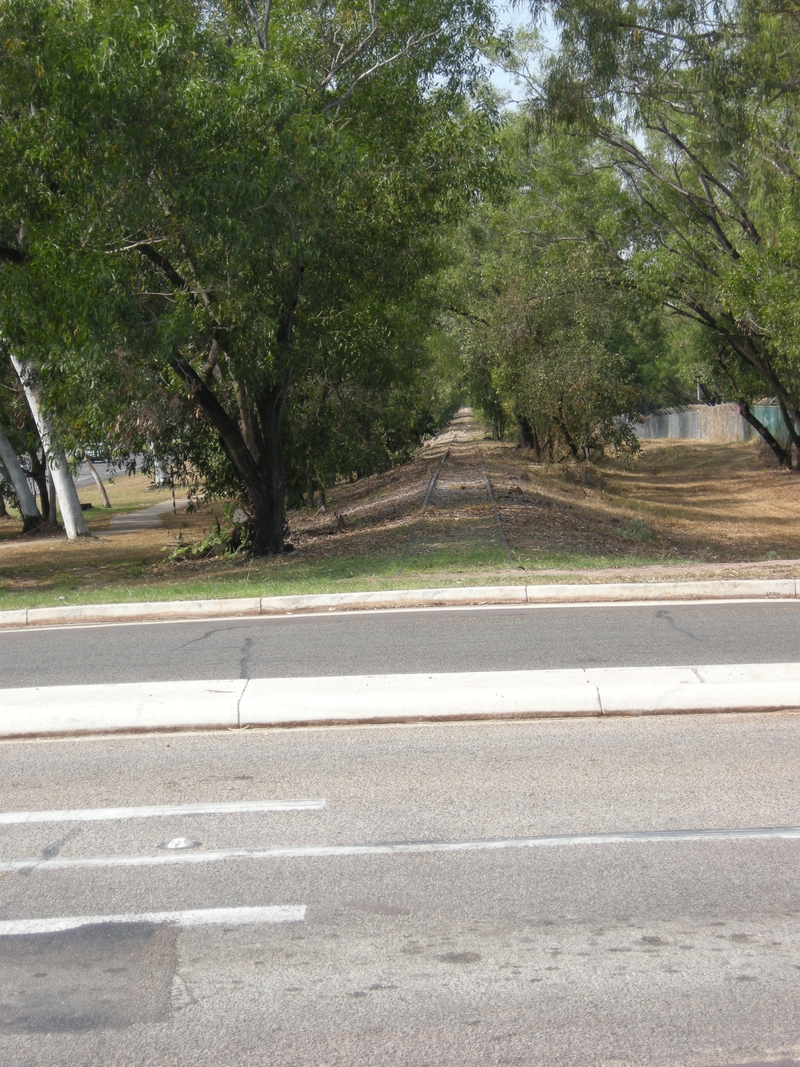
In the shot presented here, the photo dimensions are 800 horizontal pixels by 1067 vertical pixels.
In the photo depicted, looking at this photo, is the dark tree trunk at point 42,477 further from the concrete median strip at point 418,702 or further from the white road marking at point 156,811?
the white road marking at point 156,811

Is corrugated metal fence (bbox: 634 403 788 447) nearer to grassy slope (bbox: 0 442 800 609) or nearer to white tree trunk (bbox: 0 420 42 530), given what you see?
grassy slope (bbox: 0 442 800 609)

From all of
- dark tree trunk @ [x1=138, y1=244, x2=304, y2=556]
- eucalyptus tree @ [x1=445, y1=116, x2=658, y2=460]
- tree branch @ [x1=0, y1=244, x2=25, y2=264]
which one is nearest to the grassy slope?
dark tree trunk @ [x1=138, y1=244, x2=304, y2=556]

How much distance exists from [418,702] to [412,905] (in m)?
3.02

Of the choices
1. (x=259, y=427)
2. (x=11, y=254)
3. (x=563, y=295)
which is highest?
(x=563, y=295)

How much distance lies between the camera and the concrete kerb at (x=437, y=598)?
39.3 ft

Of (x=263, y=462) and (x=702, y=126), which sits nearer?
(x=263, y=462)

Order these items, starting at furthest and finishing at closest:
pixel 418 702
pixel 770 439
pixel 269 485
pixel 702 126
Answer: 1. pixel 770 439
2. pixel 702 126
3. pixel 269 485
4. pixel 418 702

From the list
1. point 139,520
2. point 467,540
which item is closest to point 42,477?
point 139,520

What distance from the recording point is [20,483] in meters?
33.7

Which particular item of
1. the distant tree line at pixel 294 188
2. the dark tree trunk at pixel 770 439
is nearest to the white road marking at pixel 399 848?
the distant tree line at pixel 294 188

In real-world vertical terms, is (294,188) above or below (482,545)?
above

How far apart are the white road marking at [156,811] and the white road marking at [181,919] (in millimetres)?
1186

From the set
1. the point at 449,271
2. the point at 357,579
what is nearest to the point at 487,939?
the point at 357,579

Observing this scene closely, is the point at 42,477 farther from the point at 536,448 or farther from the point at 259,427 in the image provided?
the point at 536,448
